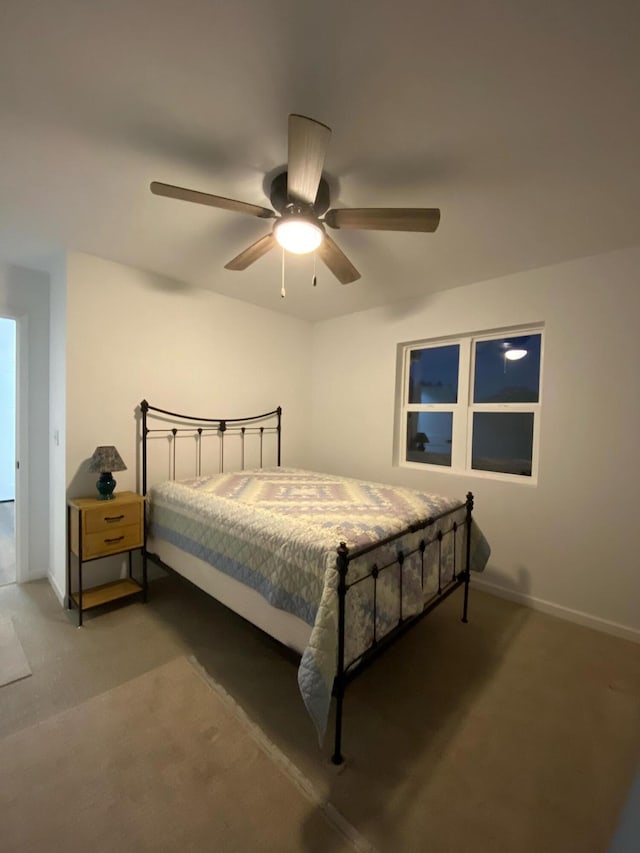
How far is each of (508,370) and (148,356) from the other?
10.0 ft

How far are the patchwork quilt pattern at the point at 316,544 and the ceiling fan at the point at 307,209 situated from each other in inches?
56.8

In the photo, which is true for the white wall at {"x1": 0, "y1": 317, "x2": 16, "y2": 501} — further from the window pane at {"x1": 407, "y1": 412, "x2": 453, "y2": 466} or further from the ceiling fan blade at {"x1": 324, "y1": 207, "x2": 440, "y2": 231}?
the window pane at {"x1": 407, "y1": 412, "x2": 453, "y2": 466}

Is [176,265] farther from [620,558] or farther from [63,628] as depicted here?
[620,558]

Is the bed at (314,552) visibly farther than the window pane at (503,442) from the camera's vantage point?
No

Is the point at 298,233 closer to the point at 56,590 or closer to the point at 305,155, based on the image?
the point at 305,155

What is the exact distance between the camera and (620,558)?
2.38m

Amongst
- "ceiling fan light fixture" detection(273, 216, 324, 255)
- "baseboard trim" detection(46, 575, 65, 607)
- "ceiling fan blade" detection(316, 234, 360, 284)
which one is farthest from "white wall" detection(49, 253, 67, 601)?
"ceiling fan blade" detection(316, 234, 360, 284)

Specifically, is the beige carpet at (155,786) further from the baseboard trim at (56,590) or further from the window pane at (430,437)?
the window pane at (430,437)

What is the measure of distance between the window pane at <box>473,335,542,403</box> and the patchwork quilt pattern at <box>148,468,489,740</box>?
3.88 feet

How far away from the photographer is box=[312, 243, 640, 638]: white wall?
2348mm

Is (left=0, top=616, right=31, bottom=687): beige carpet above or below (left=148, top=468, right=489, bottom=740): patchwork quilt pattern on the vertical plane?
below

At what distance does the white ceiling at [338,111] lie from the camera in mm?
1080

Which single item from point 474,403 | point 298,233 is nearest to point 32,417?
point 298,233

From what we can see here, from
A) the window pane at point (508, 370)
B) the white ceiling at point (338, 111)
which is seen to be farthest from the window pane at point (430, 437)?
the white ceiling at point (338, 111)
